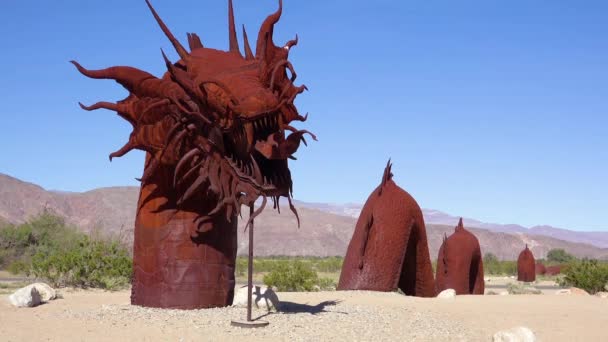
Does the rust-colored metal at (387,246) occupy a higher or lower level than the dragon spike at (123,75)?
lower

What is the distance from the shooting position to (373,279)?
1265 centimetres

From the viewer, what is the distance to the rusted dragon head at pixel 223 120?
775 cm

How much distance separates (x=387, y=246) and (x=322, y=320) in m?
4.48

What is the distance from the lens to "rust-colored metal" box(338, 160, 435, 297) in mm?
12688

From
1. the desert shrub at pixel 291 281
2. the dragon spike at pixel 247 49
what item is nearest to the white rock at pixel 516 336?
the dragon spike at pixel 247 49

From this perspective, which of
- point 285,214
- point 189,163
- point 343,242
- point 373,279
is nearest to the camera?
point 189,163

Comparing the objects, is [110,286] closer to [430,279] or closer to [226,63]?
[430,279]

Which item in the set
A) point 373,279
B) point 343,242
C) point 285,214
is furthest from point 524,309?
point 285,214

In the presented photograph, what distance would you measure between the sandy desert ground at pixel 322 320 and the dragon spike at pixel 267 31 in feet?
10.5

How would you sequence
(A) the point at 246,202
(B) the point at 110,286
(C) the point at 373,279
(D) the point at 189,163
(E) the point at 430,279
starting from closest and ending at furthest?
(A) the point at 246,202
(D) the point at 189,163
(C) the point at 373,279
(E) the point at 430,279
(B) the point at 110,286

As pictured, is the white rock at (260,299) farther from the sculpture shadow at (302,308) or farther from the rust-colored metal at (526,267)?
the rust-colored metal at (526,267)

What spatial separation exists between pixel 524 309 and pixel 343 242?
90795mm

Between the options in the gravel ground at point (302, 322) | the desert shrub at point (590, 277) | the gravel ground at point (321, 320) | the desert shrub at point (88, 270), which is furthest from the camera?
the desert shrub at point (590, 277)

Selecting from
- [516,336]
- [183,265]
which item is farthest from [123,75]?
[516,336]
